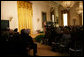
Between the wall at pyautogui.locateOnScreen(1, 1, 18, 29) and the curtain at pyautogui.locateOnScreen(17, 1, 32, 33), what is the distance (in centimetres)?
48

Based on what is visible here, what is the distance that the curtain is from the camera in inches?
388

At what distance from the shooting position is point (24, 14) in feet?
34.0

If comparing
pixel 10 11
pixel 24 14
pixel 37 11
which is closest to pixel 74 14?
pixel 37 11

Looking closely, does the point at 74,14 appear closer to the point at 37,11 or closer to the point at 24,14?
the point at 37,11

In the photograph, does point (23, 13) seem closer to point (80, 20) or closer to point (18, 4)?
point (18, 4)

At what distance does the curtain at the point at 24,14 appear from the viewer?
985cm

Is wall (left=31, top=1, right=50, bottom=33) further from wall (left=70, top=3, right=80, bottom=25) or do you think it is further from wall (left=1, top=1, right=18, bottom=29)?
wall (left=70, top=3, right=80, bottom=25)

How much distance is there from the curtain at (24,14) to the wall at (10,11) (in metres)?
0.48

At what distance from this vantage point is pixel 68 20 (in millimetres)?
13625

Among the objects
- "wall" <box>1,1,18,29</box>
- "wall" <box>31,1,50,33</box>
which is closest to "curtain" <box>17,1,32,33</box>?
"wall" <box>1,1,18,29</box>

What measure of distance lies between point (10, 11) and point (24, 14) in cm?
166

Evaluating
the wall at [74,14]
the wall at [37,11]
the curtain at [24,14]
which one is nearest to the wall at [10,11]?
the curtain at [24,14]

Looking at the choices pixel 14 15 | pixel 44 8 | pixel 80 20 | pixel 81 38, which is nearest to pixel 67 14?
pixel 80 20

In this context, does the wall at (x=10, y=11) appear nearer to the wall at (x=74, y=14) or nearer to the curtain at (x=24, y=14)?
the curtain at (x=24, y=14)
